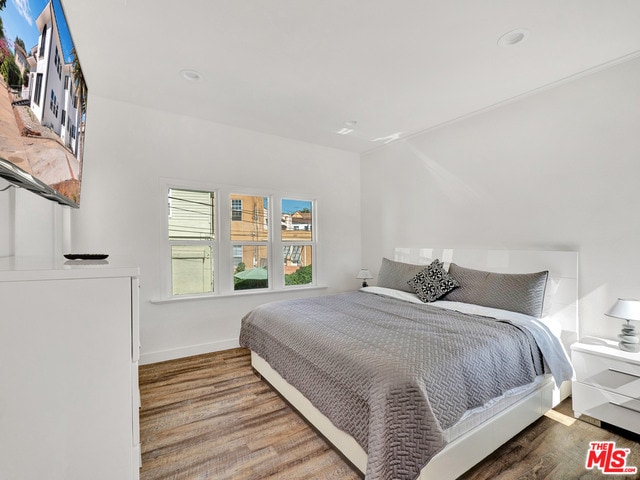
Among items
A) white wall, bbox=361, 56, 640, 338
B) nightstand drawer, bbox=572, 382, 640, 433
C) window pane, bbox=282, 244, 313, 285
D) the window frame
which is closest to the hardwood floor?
nightstand drawer, bbox=572, 382, 640, 433

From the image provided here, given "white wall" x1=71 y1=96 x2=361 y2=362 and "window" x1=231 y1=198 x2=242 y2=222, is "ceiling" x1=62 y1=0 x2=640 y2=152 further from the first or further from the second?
"window" x1=231 y1=198 x2=242 y2=222

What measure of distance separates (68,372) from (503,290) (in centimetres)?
298

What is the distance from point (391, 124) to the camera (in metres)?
3.69

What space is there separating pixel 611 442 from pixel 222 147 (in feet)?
14.1

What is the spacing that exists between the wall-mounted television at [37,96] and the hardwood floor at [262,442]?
5.38 feet

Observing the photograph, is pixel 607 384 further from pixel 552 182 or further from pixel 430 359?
pixel 552 182

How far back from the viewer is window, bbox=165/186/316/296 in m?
3.53

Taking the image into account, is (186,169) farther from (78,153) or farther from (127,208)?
(78,153)

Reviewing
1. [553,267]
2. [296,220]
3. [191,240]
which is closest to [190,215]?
[191,240]

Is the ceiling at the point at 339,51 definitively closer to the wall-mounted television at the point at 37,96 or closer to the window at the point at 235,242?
the wall-mounted television at the point at 37,96

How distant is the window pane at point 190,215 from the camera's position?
3.49 m

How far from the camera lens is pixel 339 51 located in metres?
2.29

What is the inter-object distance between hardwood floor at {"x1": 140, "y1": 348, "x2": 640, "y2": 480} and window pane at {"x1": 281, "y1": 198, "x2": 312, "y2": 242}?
2104 millimetres

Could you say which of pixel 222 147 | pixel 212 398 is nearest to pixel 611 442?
pixel 212 398
